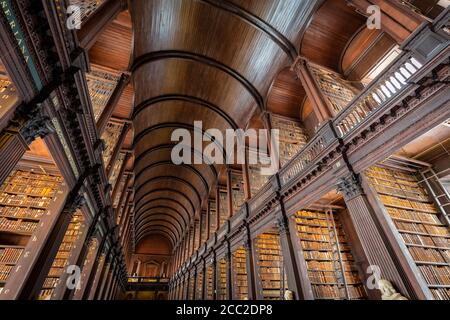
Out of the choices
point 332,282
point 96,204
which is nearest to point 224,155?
point 96,204

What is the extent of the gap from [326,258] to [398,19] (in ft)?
16.7

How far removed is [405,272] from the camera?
301 centimetres

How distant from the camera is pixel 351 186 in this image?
3.90 meters

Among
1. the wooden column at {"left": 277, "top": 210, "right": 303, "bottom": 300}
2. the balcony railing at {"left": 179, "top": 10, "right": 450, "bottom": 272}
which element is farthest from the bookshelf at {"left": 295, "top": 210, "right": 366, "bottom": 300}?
the balcony railing at {"left": 179, "top": 10, "right": 450, "bottom": 272}

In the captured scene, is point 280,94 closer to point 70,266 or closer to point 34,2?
point 34,2

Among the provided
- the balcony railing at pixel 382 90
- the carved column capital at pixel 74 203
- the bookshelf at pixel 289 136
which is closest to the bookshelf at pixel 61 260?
the carved column capital at pixel 74 203

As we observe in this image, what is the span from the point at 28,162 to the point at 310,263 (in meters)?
7.46

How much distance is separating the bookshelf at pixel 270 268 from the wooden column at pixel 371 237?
3140mm

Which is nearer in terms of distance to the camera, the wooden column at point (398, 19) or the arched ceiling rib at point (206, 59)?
the wooden column at point (398, 19)

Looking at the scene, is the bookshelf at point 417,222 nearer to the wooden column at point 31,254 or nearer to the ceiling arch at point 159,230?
the wooden column at point 31,254

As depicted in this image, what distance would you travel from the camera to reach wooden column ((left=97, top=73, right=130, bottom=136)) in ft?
17.7

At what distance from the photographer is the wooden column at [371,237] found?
2.98m

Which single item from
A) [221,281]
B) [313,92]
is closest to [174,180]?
[221,281]

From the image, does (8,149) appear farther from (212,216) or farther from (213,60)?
(212,216)
